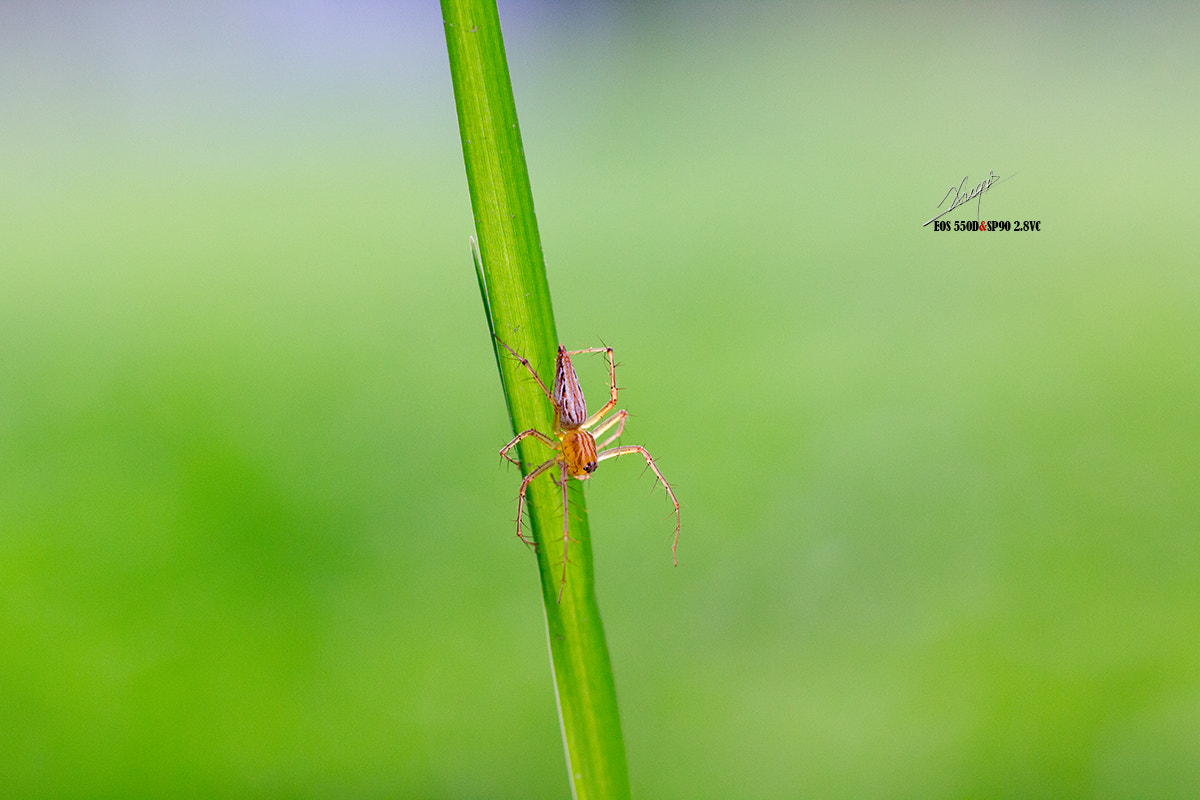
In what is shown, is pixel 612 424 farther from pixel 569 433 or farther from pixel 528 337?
pixel 528 337

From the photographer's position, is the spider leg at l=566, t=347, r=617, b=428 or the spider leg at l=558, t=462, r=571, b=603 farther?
the spider leg at l=566, t=347, r=617, b=428

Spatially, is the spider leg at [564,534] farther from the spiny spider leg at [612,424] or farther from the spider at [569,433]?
the spiny spider leg at [612,424]

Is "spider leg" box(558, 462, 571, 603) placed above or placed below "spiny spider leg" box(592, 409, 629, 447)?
above

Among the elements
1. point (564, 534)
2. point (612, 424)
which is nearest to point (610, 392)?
point (612, 424)

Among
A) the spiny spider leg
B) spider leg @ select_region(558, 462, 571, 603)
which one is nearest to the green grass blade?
spider leg @ select_region(558, 462, 571, 603)

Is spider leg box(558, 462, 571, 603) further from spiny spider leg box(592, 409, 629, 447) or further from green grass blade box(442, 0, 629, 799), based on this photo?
spiny spider leg box(592, 409, 629, 447)

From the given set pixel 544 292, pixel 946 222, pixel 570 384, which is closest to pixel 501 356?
pixel 544 292

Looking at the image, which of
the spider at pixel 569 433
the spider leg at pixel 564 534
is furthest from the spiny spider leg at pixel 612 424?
the spider leg at pixel 564 534

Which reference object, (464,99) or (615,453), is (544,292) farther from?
(615,453)
